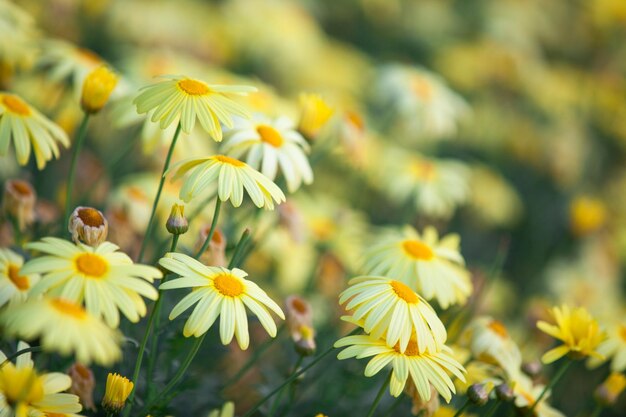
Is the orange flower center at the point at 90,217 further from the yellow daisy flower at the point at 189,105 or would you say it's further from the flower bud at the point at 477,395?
the flower bud at the point at 477,395

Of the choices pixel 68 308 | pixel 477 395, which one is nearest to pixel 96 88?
pixel 68 308

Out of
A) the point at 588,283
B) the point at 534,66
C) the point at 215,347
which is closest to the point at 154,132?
the point at 215,347

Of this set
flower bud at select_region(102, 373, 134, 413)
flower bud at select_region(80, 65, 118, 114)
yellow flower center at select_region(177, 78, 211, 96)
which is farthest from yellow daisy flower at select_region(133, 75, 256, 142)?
flower bud at select_region(102, 373, 134, 413)

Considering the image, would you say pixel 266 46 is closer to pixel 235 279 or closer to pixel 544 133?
pixel 544 133

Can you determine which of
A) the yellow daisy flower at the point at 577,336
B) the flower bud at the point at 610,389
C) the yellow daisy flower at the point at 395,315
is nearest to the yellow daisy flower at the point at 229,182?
the yellow daisy flower at the point at 395,315

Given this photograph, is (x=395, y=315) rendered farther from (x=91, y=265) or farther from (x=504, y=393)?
(x=91, y=265)

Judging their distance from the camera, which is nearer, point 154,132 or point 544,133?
point 154,132
